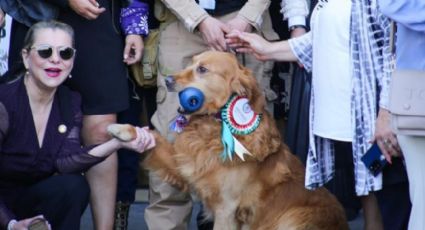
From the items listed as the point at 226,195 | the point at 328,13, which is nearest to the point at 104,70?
the point at 226,195

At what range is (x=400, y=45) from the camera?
3781 millimetres

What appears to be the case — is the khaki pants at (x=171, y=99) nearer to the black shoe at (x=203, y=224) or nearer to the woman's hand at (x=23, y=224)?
the black shoe at (x=203, y=224)

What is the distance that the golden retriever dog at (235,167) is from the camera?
4.88 meters

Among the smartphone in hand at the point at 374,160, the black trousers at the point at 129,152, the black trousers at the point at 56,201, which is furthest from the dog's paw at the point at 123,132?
the smartphone in hand at the point at 374,160

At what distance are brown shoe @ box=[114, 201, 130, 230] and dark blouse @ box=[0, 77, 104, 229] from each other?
759mm

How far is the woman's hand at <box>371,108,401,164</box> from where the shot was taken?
418cm

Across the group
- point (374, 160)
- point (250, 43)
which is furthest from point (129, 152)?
point (374, 160)

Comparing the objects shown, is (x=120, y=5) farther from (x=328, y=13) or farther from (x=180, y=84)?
(x=328, y=13)

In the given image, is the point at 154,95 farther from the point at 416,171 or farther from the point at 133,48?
the point at 416,171

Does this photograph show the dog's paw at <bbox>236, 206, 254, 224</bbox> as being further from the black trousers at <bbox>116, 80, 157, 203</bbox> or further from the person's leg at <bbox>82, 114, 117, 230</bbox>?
the black trousers at <bbox>116, 80, 157, 203</bbox>

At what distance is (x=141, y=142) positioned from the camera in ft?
15.7

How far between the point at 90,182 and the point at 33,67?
2.40 feet

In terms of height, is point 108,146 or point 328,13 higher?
point 328,13

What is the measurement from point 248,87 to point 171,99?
57 cm
